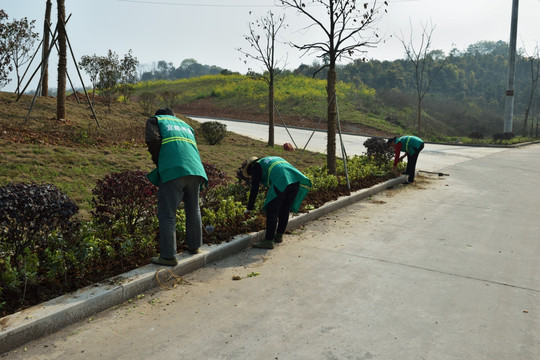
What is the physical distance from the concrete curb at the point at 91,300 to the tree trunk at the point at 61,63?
815 cm

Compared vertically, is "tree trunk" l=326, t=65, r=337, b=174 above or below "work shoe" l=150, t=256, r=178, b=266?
above

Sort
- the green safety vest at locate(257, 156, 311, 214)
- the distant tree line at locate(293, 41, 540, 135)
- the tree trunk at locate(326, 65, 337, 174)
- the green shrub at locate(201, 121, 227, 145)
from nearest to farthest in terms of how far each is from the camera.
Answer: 1. the green safety vest at locate(257, 156, 311, 214)
2. the tree trunk at locate(326, 65, 337, 174)
3. the green shrub at locate(201, 121, 227, 145)
4. the distant tree line at locate(293, 41, 540, 135)

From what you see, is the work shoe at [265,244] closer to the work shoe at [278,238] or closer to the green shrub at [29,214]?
the work shoe at [278,238]

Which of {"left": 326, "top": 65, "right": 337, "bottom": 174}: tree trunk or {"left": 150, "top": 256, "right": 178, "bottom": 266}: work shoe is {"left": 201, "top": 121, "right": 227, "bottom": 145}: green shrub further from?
{"left": 150, "top": 256, "right": 178, "bottom": 266}: work shoe

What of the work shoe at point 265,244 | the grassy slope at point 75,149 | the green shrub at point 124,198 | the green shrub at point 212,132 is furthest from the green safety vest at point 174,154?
the green shrub at point 212,132

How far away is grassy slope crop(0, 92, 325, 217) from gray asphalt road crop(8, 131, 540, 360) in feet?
10.3

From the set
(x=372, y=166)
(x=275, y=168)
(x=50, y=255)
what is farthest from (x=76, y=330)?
(x=372, y=166)

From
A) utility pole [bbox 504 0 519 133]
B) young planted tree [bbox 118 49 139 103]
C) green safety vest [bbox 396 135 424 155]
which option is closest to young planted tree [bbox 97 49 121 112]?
young planted tree [bbox 118 49 139 103]

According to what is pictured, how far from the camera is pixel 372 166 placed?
37.3 ft

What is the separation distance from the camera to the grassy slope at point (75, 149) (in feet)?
24.5

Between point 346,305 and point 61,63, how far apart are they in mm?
10981

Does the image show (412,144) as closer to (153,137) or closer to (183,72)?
(153,137)

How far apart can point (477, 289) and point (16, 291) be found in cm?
420

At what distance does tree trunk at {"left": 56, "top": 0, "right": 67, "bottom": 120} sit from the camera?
38.1 feet
